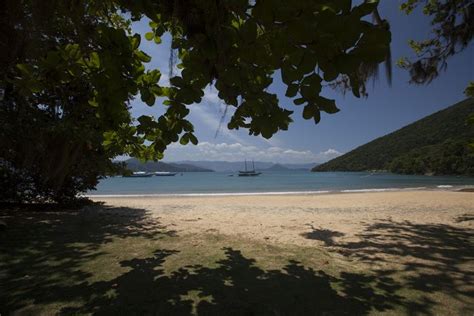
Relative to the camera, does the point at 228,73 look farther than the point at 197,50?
No

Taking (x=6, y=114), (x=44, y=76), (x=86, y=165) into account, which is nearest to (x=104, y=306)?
(x=44, y=76)

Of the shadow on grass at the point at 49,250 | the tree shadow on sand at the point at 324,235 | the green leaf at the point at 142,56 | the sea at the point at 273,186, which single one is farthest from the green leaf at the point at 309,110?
the sea at the point at 273,186

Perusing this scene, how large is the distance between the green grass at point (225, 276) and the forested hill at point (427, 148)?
1909 inches

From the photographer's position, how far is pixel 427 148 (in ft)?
241

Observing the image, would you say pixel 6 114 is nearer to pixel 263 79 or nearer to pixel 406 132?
pixel 263 79

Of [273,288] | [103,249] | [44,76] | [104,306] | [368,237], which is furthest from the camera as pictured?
[368,237]

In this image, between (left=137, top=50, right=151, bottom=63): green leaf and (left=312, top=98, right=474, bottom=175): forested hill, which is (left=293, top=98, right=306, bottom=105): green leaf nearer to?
(left=137, top=50, right=151, bottom=63): green leaf

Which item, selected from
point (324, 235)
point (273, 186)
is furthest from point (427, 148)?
point (324, 235)

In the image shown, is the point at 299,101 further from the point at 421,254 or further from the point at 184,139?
the point at 421,254

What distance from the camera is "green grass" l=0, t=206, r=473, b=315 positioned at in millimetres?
2500

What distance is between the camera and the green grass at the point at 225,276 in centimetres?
250

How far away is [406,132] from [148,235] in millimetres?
111015

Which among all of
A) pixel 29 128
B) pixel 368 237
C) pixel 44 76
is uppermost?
pixel 29 128

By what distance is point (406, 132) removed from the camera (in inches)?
3807
